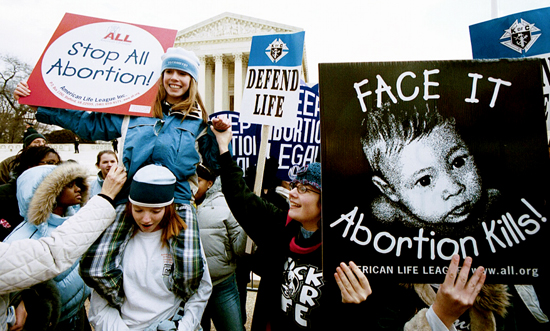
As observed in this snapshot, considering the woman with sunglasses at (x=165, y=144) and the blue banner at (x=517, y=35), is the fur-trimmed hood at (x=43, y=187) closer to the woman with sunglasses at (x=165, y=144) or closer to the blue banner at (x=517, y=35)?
the woman with sunglasses at (x=165, y=144)

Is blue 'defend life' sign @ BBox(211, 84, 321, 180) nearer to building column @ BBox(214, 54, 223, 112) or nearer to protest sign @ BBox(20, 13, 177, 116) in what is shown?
protest sign @ BBox(20, 13, 177, 116)

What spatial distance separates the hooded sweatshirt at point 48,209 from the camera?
2.16m

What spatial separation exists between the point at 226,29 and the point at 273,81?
33936mm

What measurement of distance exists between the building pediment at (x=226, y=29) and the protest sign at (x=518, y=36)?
32.8m

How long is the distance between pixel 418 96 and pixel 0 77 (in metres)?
30.0

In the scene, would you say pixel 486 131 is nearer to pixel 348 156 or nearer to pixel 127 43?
pixel 348 156

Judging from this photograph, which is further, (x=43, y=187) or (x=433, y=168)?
(x=43, y=187)

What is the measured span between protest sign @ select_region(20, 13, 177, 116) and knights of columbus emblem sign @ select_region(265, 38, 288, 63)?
0.96 meters

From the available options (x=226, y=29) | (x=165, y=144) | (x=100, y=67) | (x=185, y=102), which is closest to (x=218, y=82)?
(x=226, y=29)

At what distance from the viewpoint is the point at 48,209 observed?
7.18 feet

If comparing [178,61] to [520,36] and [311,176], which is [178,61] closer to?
[311,176]

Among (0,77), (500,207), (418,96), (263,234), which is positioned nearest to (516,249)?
(500,207)

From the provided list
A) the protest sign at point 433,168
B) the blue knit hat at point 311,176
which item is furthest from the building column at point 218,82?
the protest sign at point 433,168

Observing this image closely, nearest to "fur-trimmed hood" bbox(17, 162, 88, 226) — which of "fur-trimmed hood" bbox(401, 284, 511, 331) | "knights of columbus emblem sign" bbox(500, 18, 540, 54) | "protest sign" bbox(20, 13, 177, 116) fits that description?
"protest sign" bbox(20, 13, 177, 116)
